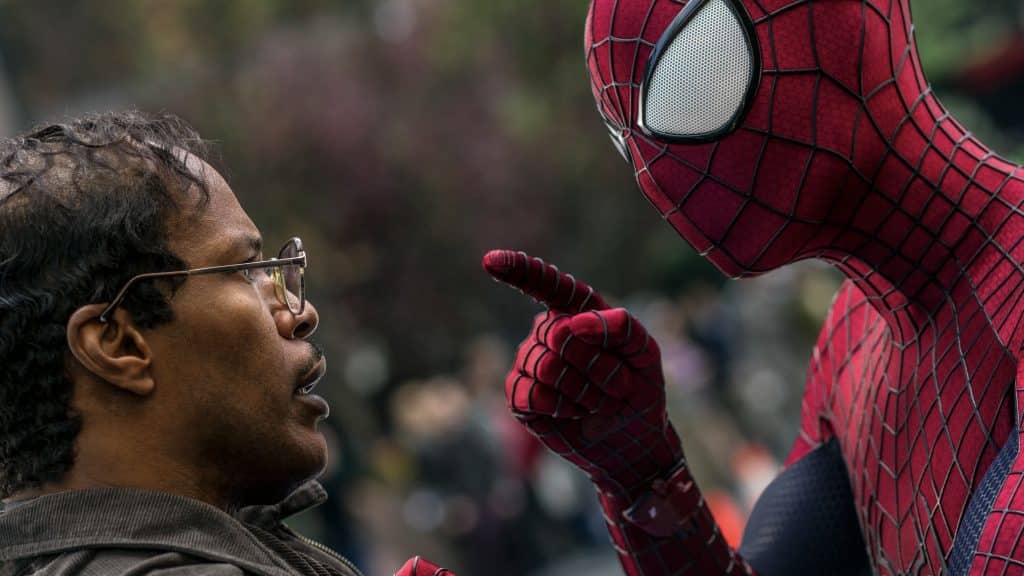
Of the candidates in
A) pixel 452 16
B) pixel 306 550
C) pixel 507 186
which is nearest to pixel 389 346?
pixel 507 186

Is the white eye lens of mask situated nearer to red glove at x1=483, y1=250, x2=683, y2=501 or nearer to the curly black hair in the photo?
red glove at x1=483, y1=250, x2=683, y2=501

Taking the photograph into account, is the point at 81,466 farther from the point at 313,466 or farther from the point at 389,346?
the point at 389,346

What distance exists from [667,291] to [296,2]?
581 centimetres

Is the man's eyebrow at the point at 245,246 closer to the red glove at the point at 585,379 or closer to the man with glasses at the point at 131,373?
the man with glasses at the point at 131,373

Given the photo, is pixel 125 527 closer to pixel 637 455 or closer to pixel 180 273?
pixel 180 273

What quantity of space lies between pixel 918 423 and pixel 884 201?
0.34m

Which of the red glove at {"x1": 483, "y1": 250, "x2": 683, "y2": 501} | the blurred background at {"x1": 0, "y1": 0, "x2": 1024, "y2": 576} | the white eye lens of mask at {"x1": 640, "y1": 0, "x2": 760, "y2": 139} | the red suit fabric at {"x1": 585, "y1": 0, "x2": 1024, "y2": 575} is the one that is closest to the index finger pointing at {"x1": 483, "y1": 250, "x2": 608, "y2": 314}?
the red glove at {"x1": 483, "y1": 250, "x2": 683, "y2": 501}

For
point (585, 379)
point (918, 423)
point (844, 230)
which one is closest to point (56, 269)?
point (585, 379)

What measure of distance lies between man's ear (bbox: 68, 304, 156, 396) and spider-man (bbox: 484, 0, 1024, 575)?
538 millimetres

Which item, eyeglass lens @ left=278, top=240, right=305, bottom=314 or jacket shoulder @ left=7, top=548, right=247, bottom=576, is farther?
eyeglass lens @ left=278, top=240, right=305, bottom=314

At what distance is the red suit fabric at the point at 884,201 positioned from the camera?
5.82ft

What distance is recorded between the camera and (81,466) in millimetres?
1853

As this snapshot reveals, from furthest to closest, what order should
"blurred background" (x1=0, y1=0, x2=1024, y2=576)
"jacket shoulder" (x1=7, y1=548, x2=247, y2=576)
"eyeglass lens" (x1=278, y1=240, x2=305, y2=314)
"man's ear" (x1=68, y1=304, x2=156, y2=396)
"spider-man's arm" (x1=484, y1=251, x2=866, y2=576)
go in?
1. "blurred background" (x1=0, y1=0, x2=1024, y2=576)
2. "eyeglass lens" (x1=278, y1=240, x2=305, y2=314)
3. "spider-man's arm" (x1=484, y1=251, x2=866, y2=576)
4. "man's ear" (x1=68, y1=304, x2=156, y2=396)
5. "jacket shoulder" (x1=7, y1=548, x2=247, y2=576)

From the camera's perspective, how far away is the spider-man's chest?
1787mm
